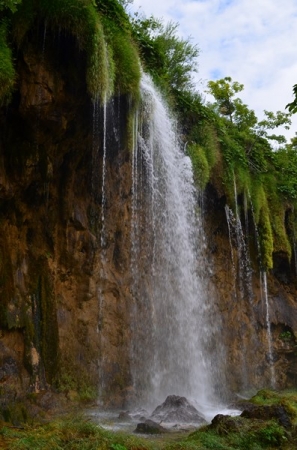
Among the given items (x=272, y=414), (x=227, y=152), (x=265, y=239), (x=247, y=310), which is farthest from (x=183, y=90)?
(x=272, y=414)

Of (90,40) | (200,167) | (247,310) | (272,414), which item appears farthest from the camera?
(247,310)

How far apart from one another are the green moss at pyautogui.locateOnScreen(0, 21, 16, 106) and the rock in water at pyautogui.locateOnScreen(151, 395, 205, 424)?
5566 millimetres

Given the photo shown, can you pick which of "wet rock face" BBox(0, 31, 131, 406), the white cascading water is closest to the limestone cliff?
"wet rock face" BBox(0, 31, 131, 406)

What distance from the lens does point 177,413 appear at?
8312mm

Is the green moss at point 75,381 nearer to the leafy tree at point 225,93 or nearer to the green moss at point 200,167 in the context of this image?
the green moss at point 200,167

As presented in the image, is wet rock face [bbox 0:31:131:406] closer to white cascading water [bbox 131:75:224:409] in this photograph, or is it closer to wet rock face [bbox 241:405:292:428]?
white cascading water [bbox 131:75:224:409]

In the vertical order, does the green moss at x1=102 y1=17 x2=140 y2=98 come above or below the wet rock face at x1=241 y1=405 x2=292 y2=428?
above

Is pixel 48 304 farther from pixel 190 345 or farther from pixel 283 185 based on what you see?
pixel 283 185

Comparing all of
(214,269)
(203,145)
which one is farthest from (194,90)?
(214,269)

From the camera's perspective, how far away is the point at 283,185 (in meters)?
17.6

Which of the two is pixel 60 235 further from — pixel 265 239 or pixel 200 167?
pixel 265 239

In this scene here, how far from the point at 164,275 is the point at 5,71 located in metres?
6.40

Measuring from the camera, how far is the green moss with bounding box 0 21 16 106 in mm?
7578

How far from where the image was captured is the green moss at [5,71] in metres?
7.58
